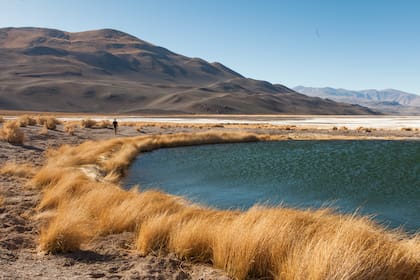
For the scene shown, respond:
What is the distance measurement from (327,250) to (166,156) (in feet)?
90.8

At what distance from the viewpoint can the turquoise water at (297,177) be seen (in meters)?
16.8

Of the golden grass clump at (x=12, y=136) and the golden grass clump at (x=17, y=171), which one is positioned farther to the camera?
the golden grass clump at (x=12, y=136)

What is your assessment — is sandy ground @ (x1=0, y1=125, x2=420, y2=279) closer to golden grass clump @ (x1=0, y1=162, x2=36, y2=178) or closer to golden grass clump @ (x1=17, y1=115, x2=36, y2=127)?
golden grass clump @ (x1=0, y1=162, x2=36, y2=178)

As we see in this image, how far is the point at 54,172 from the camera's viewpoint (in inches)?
590

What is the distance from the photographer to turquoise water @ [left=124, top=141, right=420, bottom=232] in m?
16.8

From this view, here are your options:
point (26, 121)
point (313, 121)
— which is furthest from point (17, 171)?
point (313, 121)

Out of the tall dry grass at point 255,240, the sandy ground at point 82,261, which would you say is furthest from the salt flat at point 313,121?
the sandy ground at point 82,261

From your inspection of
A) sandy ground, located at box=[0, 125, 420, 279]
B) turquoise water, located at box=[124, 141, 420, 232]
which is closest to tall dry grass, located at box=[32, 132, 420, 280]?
sandy ground, located at box=[0, 125, 420, 279]

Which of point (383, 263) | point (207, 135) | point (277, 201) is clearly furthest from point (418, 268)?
point (207, 135)

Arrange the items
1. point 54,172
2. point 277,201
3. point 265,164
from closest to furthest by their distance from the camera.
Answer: point 54,172 → point 277,201 → point 265,164

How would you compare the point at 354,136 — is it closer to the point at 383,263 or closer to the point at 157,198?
the point at 157,198

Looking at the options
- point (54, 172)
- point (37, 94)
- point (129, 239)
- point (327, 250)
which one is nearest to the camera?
point (327, 250)

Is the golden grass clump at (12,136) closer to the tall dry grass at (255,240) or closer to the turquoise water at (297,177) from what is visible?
the turquoise water at (297,177)

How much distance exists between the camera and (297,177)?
2295cm
